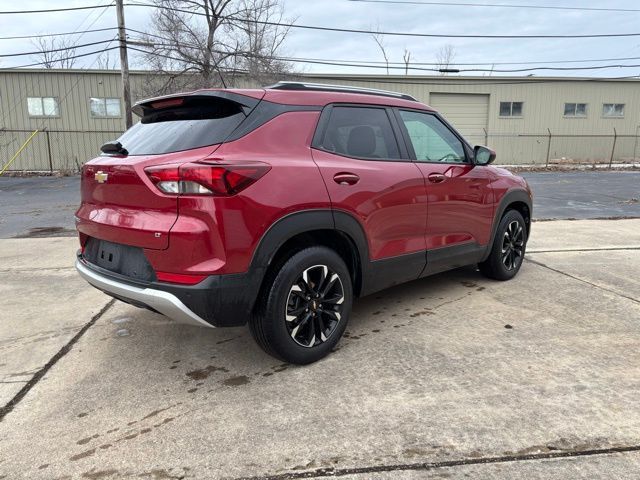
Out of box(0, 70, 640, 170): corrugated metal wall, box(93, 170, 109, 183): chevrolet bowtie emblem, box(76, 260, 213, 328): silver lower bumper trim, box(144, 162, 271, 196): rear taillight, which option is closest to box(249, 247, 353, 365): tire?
box(76, 260, 213, 328): silver lower bumper trim

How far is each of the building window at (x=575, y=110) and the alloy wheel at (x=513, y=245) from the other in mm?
28101

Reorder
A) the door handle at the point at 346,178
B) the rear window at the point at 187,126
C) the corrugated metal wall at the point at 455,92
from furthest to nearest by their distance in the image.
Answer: the corrugated metal wall at the point at 455,92 < the door handle at the point at 346,178 < the rear window at the point at 187,126

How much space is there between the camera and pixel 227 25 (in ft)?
83.6

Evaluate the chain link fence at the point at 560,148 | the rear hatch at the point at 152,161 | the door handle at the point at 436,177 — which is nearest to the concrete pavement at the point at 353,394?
the rear hatch at the point at 152,161

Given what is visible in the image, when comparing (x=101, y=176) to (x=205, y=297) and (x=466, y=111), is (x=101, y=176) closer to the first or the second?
(x=205, y=297)

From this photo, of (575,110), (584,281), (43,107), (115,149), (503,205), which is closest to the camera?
(115,149)

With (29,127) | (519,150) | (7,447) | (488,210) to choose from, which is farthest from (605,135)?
(7,447)

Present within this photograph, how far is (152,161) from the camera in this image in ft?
9.52

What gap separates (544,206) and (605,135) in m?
22.3

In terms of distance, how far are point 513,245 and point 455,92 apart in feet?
81.6

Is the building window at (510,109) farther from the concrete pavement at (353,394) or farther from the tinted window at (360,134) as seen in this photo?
the tinted window at (360,134)

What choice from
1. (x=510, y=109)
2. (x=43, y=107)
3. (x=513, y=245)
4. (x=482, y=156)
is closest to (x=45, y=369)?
(x=482, y=156)

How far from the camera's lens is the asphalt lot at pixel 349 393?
2.30 meters

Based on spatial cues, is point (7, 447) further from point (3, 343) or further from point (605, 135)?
point (605, 135)
